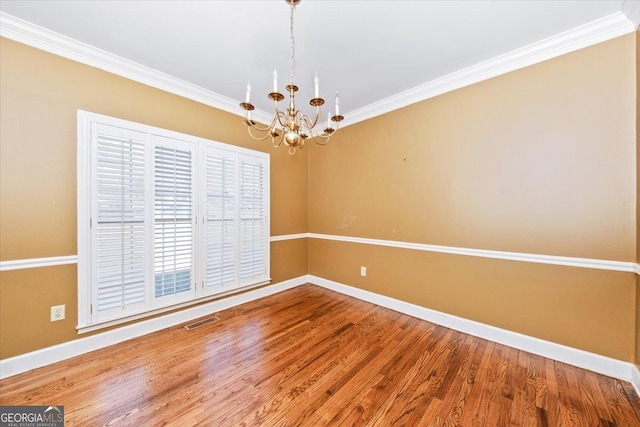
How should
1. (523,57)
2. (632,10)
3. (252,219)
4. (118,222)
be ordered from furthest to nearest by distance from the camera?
1. (252,219)
2. (118,222)
3. (523,57)
4. (632,10)

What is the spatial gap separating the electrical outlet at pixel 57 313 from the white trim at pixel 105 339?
220 mm

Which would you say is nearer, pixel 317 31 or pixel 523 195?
pixel 317 31

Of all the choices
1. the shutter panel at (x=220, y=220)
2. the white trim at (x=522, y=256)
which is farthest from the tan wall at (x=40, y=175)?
the white trim at (x=522, y=256)

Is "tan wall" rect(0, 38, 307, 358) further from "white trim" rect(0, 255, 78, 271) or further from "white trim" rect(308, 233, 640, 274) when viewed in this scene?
"white trim" rect(308, 233, 640, 274)

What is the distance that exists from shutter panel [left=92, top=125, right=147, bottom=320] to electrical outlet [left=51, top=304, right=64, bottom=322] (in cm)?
21

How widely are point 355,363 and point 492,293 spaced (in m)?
1.49

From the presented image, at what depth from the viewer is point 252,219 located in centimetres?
321

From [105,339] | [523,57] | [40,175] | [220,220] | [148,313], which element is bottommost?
[105,339]

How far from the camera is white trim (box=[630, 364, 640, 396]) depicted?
1589 millimetres

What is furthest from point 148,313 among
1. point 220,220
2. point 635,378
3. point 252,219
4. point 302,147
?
point 635,378

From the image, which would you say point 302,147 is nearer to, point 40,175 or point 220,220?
point 220,220

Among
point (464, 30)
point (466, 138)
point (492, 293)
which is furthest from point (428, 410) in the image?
point (464, 30)

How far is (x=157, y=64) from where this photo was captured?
2270mm

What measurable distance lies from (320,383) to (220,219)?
6.78 feet
